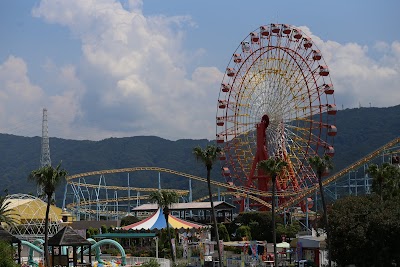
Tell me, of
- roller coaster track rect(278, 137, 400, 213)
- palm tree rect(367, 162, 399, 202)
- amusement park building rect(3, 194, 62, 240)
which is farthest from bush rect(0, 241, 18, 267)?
amusement park building rect(3, 194, 62, 240)

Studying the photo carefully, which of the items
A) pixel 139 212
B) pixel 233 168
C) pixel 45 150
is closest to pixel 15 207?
pixel 139 212

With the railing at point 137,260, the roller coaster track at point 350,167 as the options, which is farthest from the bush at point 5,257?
the roller coaster track at point 350,167

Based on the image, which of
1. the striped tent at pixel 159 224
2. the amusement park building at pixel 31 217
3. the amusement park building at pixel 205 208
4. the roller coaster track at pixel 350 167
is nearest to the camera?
the striped tent at pixel 159 224

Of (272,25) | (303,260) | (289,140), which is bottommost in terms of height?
(303,260)

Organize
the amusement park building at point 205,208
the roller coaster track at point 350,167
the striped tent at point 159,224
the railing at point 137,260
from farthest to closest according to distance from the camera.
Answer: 1. the amusement park building at point 205,208
2. the roller coaster track at point 350,167
3. the striped tent at point 159,224
4. the railing at point 137,260

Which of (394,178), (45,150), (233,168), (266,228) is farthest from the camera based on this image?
(45,150)

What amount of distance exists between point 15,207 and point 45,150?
50466mm

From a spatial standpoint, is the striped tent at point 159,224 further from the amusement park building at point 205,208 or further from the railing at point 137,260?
the amusement park building at point 205,208

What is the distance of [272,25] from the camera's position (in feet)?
303

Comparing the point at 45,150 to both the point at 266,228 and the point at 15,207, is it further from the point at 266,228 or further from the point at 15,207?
the point at 266,228

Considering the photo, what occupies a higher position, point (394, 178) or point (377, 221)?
point (394, 178)

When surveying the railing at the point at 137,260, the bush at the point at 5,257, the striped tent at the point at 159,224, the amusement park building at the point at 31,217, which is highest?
the amusement park building at the point at 31,217

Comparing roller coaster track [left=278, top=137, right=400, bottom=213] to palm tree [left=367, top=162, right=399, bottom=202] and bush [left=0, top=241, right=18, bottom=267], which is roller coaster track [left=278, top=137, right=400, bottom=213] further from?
bush [left=0, top=241, right=18, bottom=267]

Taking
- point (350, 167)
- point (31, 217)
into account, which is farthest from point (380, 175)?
point (31, 217)
